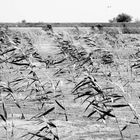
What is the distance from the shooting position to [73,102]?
4621 mm

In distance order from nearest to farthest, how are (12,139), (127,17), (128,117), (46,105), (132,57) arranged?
1. (12,139)
2. (128,117)
3. (46,105)
4. (132,57)
5. (127,17)

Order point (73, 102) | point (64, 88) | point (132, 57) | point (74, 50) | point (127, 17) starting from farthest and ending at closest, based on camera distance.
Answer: point (127, 17) < point (132, 57) < point (74, 50) < point (64, 88) < point (73, 102)

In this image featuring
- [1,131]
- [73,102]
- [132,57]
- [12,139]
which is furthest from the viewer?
[132,57]

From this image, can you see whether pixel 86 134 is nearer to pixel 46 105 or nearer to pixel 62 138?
pixel 62 138

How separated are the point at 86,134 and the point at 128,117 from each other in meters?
0.78

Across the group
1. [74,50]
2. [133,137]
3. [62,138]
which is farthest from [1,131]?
A: [74,50]

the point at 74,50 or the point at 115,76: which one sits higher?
the point at 74,50

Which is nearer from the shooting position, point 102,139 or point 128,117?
point 102,139

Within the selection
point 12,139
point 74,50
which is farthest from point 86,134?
point 74,50

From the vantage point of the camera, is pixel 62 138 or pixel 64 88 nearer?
pixel 62 138

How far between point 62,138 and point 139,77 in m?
4.03

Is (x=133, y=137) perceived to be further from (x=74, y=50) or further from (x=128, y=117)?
(x=74, y=50)

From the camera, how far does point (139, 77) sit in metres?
6.82

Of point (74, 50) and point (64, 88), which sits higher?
point (74, 50)
